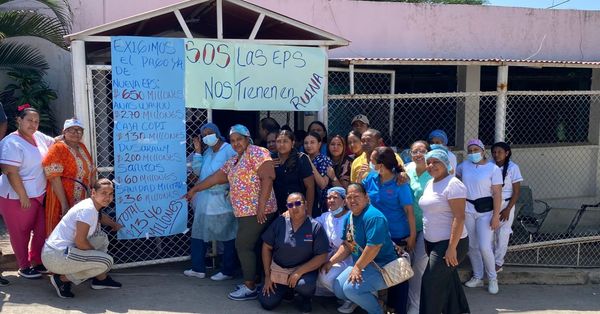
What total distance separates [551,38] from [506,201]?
5395 mm

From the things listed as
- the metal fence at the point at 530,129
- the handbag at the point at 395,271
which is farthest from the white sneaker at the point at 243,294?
the metal fence at the point at 530,129

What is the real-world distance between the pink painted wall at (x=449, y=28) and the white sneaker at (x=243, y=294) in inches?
180

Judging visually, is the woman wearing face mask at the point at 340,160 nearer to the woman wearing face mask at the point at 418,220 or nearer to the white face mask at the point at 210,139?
the woman wearing face mask at the point at 418,220

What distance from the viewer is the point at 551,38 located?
9.60m

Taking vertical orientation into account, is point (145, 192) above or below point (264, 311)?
above

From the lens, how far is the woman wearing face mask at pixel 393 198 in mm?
4324

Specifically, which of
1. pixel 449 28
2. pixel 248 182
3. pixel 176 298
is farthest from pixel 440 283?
pixel 449 28

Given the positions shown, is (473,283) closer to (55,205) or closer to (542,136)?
(55,205)

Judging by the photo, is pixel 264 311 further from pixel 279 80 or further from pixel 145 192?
pixel 279 80

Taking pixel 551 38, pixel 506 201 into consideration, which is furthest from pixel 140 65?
pixel 551 38

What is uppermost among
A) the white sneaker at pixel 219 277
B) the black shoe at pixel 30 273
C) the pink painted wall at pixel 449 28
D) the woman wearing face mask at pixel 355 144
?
the pink painted wall at pixel 449 28

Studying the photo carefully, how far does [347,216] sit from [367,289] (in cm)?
60

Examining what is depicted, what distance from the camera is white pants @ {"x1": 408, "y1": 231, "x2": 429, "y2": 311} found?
450cm

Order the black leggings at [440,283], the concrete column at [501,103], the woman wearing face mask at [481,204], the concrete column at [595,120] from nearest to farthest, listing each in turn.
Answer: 1. the black leggings at [440,283]
2. the woman wearing face mask at [481,204]
3. the concrete column at [501,103]
4. the concrete column at [595,120]
